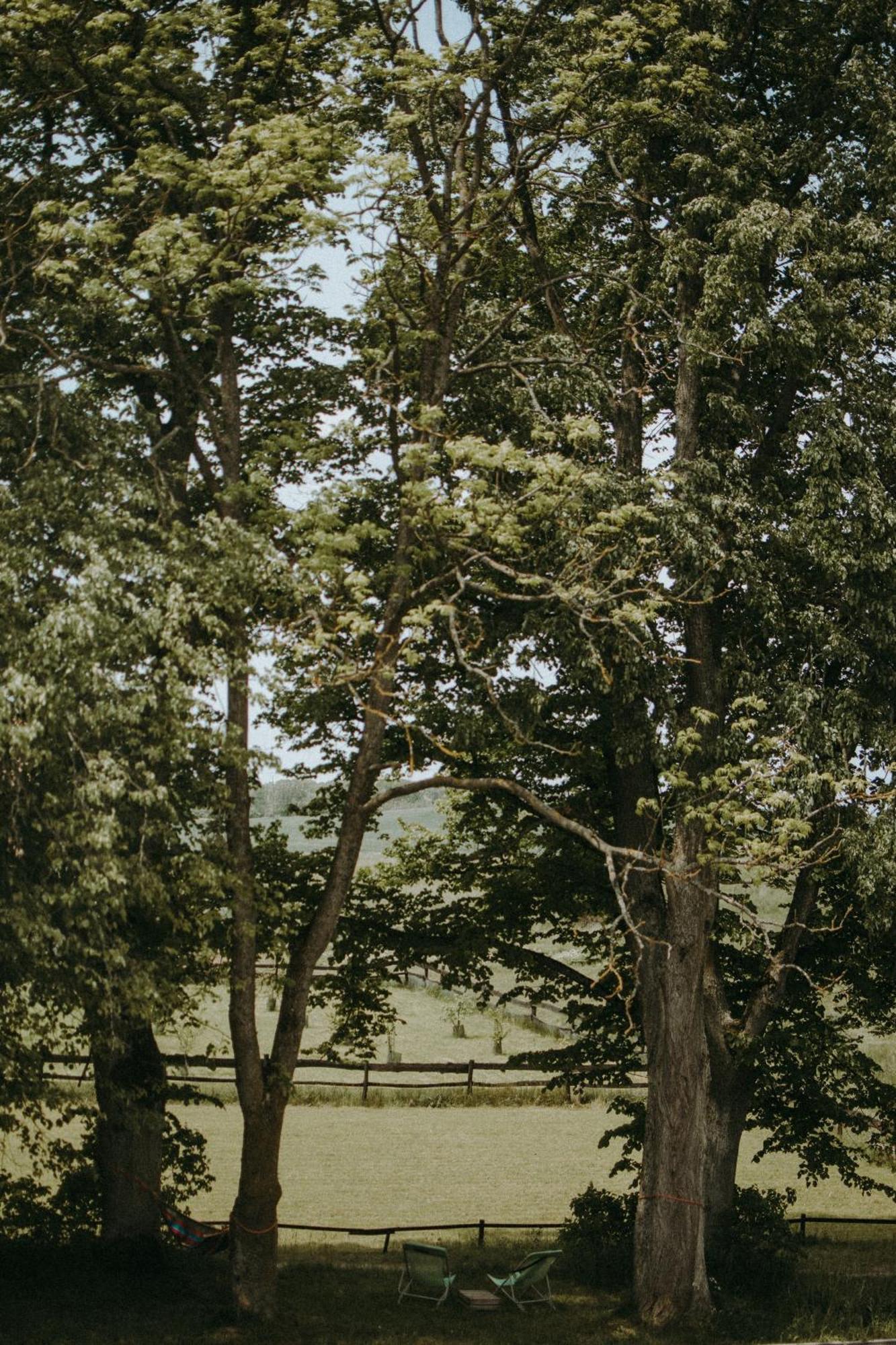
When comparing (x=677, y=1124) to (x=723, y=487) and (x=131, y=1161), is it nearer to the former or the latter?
(x=131, y=1161)

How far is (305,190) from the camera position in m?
13.5

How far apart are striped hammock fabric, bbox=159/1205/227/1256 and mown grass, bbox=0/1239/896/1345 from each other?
0.34m

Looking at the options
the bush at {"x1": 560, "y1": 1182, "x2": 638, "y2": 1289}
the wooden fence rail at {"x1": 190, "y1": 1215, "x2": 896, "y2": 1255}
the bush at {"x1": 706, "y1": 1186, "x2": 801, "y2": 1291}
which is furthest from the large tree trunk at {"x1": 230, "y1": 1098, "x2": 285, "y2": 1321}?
the bush at {"x1": 706, "y1": 1186, "x2": 801, "y2": 1291}

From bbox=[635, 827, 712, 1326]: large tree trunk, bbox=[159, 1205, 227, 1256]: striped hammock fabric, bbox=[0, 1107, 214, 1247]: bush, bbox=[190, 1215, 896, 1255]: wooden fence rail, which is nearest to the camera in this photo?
bbox=[635, 827, 712, 1326]: large tree trunk

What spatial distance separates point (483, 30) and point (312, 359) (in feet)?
13.8

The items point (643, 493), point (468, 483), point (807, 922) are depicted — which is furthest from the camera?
point (807, 922)

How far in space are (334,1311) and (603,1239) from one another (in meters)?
4.02

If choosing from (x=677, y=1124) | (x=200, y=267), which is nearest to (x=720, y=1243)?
(x=677, y=1124)

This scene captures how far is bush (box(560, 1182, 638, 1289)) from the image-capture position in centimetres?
1741

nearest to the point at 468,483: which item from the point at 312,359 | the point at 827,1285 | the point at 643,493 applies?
the point at 643,493

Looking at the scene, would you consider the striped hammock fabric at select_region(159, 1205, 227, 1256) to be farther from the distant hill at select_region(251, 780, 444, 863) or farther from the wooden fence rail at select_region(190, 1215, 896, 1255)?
the distant hill at select_region(251, 780, 444, 863)

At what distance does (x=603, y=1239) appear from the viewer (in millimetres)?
17500

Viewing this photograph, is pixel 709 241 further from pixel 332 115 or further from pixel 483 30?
pixel 332 115

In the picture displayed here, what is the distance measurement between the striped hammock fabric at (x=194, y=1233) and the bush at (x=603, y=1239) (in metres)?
4.55
